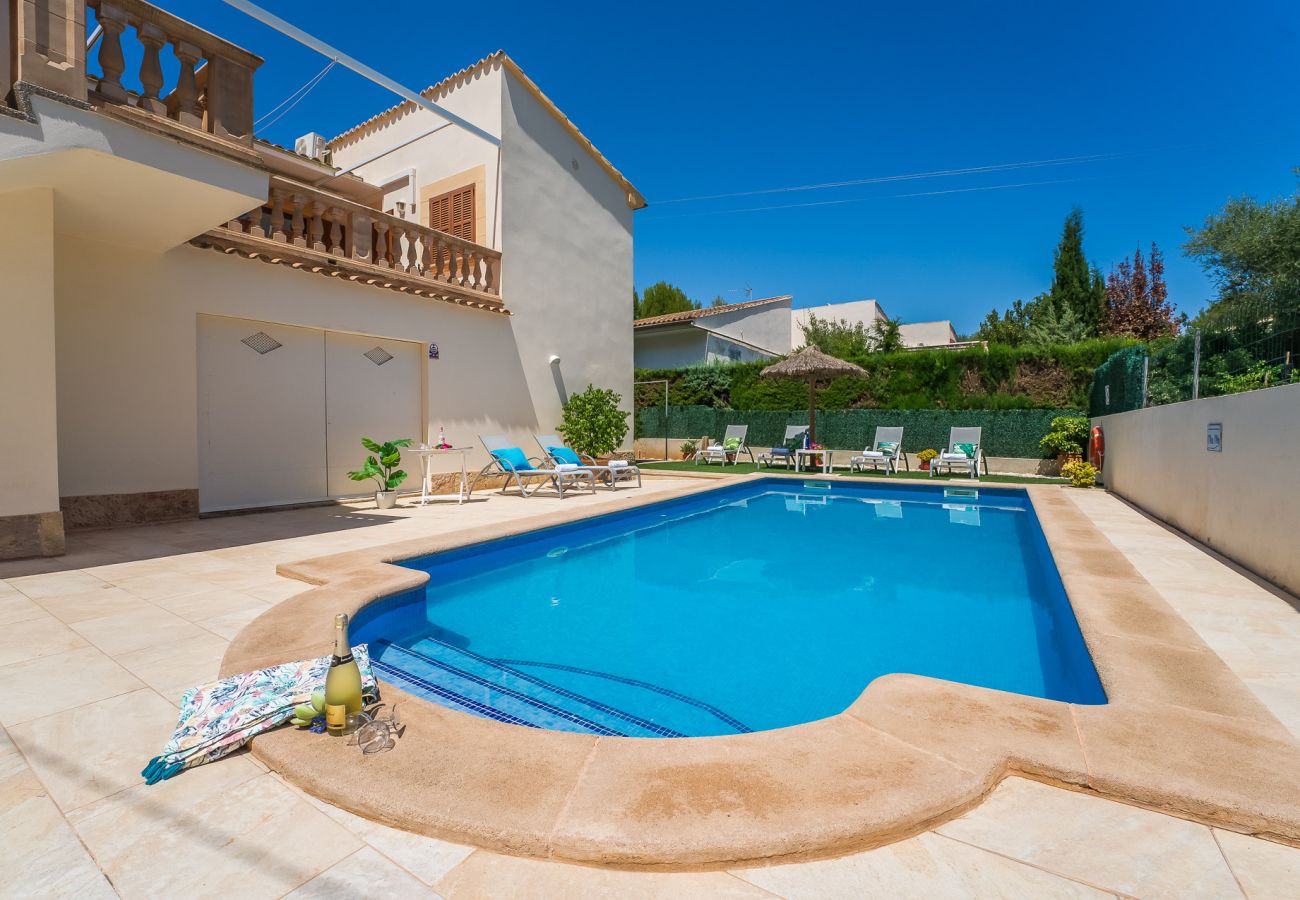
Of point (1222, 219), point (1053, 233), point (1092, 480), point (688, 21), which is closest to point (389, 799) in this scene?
point (1092, 480)

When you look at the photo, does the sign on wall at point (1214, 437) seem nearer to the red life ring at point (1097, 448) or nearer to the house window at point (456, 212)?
the red life ring at point (1097, 448)

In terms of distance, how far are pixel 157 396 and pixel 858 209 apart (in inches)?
954

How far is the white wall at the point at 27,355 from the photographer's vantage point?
4.78m

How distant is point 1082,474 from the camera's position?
37.2 ft

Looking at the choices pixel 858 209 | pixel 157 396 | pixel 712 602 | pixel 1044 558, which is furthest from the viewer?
pixel 858 209

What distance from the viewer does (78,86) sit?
4477 millimetres

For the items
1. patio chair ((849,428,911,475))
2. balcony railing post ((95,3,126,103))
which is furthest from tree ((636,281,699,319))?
balcony railing post ((95,3,126,103))

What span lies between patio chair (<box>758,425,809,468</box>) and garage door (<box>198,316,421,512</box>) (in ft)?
28.3

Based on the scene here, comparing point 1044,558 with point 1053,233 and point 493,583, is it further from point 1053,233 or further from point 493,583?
point 1053,233

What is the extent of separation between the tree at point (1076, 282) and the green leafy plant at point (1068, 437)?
52.5 feet

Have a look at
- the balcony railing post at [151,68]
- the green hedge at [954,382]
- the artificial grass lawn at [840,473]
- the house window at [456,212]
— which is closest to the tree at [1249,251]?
the green hedge at [954,382]

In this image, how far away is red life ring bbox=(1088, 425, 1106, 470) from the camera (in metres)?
11.6

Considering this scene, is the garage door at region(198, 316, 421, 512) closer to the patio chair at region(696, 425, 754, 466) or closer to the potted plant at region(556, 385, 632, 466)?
the potted plant at region(556, 385, 632, 466)

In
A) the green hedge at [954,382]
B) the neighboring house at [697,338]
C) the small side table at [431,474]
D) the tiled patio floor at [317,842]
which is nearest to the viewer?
the tiled patio floor at [317,842]
